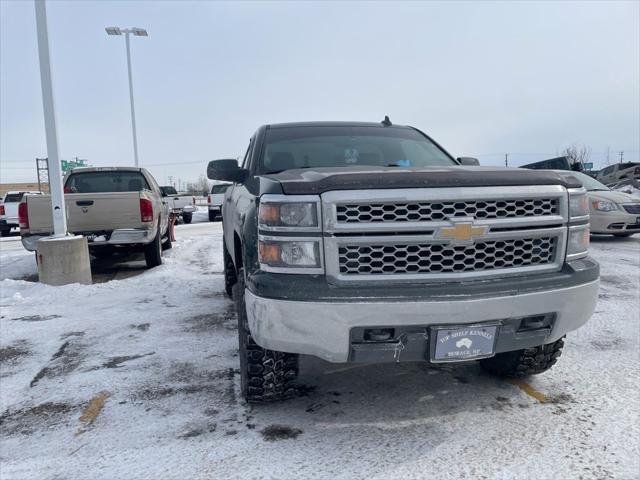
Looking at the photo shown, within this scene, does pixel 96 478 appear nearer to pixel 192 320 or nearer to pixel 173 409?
pixel 173 409

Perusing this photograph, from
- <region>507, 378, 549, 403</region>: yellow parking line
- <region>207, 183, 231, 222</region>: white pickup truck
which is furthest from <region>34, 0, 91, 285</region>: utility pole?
<region>207, 183, 231, 222</region>: white pickup truck

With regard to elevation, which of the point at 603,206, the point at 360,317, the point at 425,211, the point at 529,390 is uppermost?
the point at 425,211

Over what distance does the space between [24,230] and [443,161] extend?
626 centimetres

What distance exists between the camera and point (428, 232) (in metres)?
2.25

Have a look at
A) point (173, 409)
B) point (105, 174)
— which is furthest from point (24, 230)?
point (173, 409)

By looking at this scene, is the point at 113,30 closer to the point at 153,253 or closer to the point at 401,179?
the point at 153,253

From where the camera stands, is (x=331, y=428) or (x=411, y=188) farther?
(x=331, y=428)

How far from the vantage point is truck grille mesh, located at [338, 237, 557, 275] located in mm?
→ 2262

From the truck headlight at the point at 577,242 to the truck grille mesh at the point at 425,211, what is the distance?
36 cm

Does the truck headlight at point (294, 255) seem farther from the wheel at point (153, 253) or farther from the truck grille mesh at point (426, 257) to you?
the wheel at point (153, 253)

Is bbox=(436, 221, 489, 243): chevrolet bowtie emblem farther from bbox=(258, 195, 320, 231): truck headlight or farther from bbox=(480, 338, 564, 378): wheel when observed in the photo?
bbox=(480, 338, 564, 378): wheel

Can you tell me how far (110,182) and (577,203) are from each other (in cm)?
814

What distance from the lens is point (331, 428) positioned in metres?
2.52

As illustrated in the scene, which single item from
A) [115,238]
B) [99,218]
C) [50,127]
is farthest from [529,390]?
[50,127]
